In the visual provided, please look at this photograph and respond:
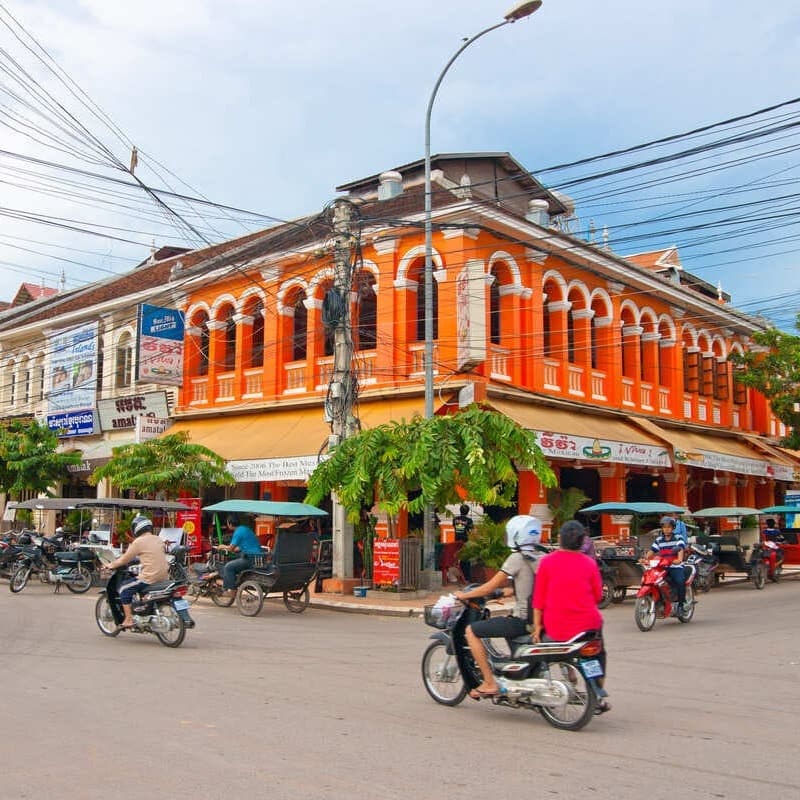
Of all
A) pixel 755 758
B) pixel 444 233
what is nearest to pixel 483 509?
pixel 444 233

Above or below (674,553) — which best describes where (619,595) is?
below

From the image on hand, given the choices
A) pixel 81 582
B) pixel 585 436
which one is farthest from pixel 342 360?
pixel 81 582

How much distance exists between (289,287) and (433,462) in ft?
33.5

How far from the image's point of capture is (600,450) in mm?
22328

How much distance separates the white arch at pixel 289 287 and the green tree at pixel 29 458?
822cm

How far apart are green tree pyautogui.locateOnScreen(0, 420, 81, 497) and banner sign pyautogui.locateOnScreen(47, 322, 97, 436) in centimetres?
201

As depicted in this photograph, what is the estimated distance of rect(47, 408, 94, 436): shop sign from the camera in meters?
29.9

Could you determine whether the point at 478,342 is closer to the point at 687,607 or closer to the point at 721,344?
the point at 687,607

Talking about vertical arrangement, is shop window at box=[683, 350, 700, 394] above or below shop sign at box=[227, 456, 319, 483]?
above

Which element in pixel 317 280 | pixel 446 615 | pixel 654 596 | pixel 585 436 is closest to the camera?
pixel 446 615

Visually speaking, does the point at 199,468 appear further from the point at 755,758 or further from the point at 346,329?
the point at 755,758

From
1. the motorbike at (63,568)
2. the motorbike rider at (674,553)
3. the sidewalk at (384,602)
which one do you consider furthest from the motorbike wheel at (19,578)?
the motorbike rider at (674,553)

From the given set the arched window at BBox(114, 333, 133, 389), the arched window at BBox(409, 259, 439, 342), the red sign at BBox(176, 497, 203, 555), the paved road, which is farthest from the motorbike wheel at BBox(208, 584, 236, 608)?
the arched window at BBox(114, 333, 133, 389)

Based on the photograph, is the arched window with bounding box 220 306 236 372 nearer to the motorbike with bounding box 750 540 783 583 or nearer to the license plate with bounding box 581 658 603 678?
the motorbike with bounding box 750 540 783 583
